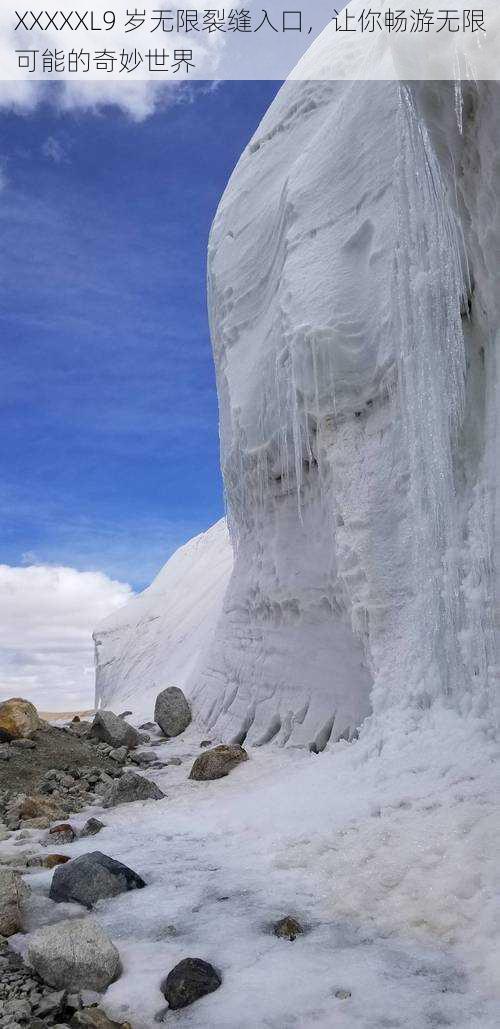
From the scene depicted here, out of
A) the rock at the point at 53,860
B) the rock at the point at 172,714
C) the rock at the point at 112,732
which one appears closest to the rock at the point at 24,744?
the rock at the point at 112,732

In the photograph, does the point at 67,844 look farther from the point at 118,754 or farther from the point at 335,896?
the point at 118,754

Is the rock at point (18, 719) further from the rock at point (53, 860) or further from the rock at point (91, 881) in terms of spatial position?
the rock at point (91, 881)

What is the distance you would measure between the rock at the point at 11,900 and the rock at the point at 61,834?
47.0 inches

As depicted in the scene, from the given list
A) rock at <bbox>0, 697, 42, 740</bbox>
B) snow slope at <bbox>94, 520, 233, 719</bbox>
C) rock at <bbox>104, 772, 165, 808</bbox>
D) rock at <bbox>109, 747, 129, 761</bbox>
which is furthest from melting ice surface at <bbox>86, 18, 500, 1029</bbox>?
snow slope at <bbox>94, 520, 233, 719</bbox>

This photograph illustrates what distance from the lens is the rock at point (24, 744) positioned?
30.0 feet

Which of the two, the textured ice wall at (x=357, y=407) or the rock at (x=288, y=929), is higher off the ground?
the textured ice wall at (x=357, y=407)

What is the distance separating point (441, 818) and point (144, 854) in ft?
6.84

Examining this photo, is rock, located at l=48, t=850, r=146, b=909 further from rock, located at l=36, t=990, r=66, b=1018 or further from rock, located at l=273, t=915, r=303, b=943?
rock, located at l=273, t=915, r=303, b=943

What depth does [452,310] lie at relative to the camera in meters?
6.13

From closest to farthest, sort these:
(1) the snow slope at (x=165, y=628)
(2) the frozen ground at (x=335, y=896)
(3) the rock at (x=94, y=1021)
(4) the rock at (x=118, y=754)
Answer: (3) the rock at (x=94, y=1021) < (2) the frozen ground at (x=335, y=896) < (4) the rock at (x=118, y=754) < (1) the snow slope at (x=165, y=628)

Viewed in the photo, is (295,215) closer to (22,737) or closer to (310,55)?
(310,55)

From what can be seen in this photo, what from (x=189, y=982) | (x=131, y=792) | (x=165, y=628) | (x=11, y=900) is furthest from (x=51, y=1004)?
(x=165, y=628)

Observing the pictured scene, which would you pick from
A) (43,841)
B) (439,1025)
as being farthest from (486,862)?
(43,841)

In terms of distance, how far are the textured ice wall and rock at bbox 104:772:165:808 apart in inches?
84.4
